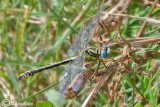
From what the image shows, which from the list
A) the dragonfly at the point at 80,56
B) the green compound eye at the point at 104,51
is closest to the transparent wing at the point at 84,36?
the dragonfly at the point at 80,56

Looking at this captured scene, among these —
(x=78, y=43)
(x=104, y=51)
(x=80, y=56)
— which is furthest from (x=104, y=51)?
(x=78, y=43)

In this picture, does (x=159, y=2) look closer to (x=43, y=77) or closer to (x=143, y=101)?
(x=143, y=101)

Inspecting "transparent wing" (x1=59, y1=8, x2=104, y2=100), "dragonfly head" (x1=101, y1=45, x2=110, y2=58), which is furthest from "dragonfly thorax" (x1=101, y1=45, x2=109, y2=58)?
"transparent wing" (x1=59, y1=8, x2=104, y2=100)

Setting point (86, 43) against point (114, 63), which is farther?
point (86, 43)

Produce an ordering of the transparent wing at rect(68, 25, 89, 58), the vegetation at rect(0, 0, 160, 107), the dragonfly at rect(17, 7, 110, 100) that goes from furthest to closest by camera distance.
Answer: the transparent wing at rect(68, 25, 89, 58) < the dragonfly at rect(17, 7, 110, 100) < the vegetation at rect(0, 0, 160, 107)

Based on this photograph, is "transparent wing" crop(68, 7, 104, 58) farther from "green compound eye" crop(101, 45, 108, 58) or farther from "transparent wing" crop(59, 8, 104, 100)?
"green compound eye" crop(101, 45, 108, 58)

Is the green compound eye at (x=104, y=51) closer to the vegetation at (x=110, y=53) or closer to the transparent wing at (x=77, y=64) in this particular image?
the vegetation at (x=110, y=53)

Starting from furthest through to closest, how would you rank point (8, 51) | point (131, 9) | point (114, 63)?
point (8, 51) < point (131, 9) < point (114, 63)

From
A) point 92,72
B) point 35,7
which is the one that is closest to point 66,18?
point 35,7

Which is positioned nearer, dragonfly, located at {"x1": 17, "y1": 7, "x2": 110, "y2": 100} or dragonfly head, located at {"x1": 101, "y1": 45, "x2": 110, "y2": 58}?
dragonfly, located at {"x1": 17, "y1": 7, "x2": 110, "y2": 100}
